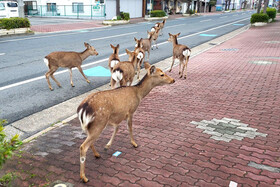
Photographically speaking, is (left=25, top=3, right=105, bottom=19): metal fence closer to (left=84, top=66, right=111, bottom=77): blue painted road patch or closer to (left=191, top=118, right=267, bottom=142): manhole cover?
(left=84, top=66, right=111, bottom=77): blue painted road patch

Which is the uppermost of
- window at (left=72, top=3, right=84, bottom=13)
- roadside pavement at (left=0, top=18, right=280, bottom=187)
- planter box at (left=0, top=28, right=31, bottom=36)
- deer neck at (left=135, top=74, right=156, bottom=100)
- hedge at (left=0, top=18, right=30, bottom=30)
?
window at (left=72, top=3, right=84, bottom=13)

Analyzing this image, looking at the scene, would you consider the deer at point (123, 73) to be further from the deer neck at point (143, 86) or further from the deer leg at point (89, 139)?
the deer leg at point (89, 139)

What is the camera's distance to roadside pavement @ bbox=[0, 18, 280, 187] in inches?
182

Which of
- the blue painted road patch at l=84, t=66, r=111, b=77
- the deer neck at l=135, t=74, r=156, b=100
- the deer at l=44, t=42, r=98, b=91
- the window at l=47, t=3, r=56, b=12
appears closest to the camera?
the deer neck at l=135, t=74, r=156, b=100

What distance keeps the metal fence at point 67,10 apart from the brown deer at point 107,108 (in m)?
41.8

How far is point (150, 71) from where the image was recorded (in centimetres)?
595

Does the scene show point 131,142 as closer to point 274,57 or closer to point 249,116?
point 249,116

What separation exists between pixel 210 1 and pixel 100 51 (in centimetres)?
8101

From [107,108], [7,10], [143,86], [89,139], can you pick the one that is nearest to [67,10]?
[7,10]

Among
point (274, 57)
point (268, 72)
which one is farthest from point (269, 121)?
point (274, 57)

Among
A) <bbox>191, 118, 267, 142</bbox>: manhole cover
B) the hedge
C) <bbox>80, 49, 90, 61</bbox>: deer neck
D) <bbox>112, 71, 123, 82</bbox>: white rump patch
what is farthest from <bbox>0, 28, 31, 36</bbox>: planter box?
<bbox>191, 118, 267, 142</bbox>: manhole cover

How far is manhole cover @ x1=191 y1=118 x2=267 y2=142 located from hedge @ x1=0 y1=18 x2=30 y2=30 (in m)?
22.6

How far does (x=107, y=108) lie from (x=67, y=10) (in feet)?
160

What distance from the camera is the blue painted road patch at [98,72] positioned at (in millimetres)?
11664
